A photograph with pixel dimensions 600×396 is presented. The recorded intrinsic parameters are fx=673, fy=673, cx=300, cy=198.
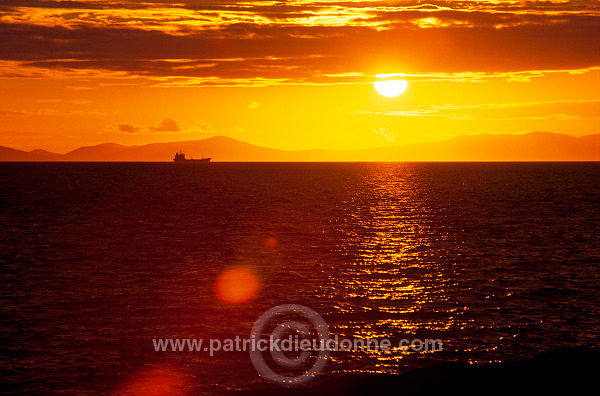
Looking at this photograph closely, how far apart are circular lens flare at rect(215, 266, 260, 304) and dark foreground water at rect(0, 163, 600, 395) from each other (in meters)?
0.73

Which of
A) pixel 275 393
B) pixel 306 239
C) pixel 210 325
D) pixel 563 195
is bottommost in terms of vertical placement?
pixel 275 393

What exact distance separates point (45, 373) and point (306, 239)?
145 feet

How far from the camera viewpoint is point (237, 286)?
44875 millimetres

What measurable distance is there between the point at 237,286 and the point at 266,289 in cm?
204

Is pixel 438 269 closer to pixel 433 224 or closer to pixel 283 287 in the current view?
pixel 283 287

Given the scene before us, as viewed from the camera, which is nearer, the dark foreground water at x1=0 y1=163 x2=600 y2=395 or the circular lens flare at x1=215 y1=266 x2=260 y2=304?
the dark foreground water at x1=0 y1=163 x2=600 y2=395

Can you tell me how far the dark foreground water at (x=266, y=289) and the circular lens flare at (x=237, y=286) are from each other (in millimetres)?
726

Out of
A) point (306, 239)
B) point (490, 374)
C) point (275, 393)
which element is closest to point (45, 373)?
point (275, 393)

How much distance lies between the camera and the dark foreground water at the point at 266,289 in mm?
29797

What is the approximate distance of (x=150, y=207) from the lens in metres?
112

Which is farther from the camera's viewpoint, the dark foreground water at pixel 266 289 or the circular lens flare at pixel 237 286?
the circular lens flare at pixel 237 286

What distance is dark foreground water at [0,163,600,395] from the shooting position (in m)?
29.8

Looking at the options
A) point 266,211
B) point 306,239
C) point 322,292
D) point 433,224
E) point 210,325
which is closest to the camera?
point 210,325

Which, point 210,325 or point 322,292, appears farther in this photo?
point 322,292
